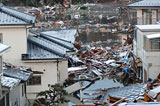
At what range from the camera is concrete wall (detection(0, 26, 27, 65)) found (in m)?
15.1

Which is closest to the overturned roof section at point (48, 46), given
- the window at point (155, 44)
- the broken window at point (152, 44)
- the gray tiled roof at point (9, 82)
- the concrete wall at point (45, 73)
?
the concrete wall at point (45, 73)

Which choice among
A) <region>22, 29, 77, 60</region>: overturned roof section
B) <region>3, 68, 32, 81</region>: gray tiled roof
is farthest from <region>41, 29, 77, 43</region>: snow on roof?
<region>3, 68, 32, 81</region>: gray tiled roof

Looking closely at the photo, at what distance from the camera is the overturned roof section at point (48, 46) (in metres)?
15.3

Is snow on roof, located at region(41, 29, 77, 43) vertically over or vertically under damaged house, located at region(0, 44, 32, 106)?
over

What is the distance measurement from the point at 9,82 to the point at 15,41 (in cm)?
389

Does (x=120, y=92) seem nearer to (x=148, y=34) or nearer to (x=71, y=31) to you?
(x=148, y=34)

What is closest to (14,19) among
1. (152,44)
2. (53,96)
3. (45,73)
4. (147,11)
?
(45,73)

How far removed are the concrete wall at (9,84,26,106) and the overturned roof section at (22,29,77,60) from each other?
167 centimetres

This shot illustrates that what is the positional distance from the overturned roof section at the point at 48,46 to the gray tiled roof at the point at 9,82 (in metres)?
3.08

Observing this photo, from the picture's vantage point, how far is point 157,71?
621 inches

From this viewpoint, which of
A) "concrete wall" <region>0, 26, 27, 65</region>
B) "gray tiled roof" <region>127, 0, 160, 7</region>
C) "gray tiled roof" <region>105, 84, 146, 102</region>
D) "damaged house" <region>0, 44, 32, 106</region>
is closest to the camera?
"damaged house" <region>0, 44, 32, 106</region>

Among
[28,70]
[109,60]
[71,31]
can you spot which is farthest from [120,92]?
[109,60]

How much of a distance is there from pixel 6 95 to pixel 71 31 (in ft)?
30.0

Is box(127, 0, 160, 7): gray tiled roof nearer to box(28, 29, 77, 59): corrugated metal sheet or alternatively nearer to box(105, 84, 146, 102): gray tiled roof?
box(28, 29, 77, 59): corrugated metal sheet
